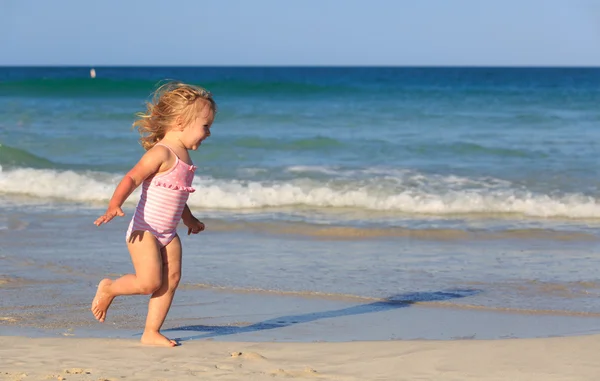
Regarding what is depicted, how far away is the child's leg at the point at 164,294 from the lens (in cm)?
400

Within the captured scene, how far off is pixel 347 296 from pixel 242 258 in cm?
129

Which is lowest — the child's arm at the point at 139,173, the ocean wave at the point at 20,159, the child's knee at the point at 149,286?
the ocean wave at the point at 20,159

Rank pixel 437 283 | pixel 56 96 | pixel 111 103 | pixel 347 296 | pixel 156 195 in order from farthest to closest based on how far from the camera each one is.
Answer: pixel 56 96 → pixel 111 103 → pixel 437 283 → pixel 347 296 → pixel 156 195

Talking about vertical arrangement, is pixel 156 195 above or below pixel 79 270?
above

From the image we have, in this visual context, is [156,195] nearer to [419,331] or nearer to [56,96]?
[419,331]

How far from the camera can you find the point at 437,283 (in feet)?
18.8

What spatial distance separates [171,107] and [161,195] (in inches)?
15.8

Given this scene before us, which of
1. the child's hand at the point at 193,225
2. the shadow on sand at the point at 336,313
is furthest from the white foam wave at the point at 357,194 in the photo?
the child's hand at the point at 193,225

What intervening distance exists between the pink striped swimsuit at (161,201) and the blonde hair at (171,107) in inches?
6.1

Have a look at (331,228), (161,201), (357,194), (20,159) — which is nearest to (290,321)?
(161,201)

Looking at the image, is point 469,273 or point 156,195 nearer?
point 156,195

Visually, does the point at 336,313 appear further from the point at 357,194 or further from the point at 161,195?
the point at 357,194

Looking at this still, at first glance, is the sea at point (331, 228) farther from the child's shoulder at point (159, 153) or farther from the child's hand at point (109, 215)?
the child's hand at point (109, 215)

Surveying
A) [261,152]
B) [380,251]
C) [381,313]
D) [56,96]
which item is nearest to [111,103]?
[56,96]
